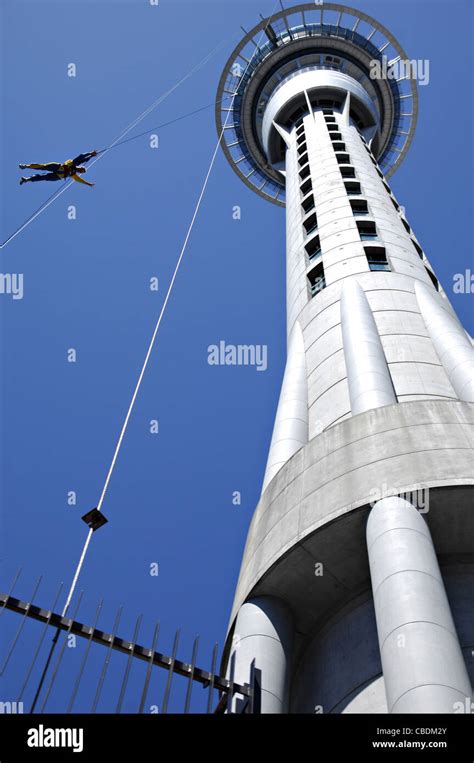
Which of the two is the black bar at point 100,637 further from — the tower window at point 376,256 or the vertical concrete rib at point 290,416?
the tower window at point 376,256

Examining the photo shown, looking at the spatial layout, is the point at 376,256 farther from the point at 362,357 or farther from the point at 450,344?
the point at 362,357

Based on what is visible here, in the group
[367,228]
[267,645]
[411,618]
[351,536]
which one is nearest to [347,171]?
[367,228]

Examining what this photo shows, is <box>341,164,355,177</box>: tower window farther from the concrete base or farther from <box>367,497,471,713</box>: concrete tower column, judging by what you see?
<box>367,497,471,713</box>: concrete tower column

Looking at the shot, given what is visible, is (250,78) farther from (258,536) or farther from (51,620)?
(51,620)

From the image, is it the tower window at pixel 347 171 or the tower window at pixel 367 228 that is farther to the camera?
the tower window at pixel 347 171

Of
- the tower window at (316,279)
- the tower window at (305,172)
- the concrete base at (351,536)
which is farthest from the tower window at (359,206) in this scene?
the concrete base at (351,536)

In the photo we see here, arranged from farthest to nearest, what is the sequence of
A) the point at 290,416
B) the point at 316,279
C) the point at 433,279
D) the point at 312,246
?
the point at 312,246 < the point at 316,279 < the point at 433,279 < the point at 290,416

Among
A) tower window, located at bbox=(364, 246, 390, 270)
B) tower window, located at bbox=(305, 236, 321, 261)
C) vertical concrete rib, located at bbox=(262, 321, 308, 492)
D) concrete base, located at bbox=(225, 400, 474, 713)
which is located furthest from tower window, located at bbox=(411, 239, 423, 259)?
concrete base, located at bbox=(225, 400, 474, 713)
